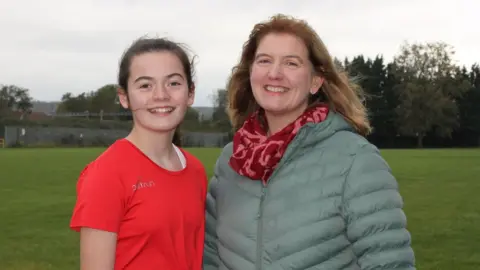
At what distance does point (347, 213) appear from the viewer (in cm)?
236

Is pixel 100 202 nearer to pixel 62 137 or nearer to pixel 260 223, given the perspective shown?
pixel 260 223

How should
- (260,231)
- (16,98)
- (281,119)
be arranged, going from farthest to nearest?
(16,98) < (281,119) < (260,231)

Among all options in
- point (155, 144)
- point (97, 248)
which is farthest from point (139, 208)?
point (155, 144)

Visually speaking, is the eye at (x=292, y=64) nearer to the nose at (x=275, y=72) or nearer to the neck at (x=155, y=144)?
the nose at (x=275, y=72)

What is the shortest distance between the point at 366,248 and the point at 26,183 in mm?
17122

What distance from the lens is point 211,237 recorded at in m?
2.83

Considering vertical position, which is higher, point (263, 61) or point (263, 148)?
point (263, 61)

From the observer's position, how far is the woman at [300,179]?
232 cm

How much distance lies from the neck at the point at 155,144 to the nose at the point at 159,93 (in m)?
0.15

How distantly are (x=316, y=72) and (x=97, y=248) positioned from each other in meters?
1.20

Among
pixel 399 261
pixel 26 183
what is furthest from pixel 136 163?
pixel 26 183

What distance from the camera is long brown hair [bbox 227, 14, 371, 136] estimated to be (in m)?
2.69

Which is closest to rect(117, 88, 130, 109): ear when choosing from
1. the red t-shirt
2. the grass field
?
the red t-shirt

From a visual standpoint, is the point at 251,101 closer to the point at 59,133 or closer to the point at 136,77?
the point at 136,77
